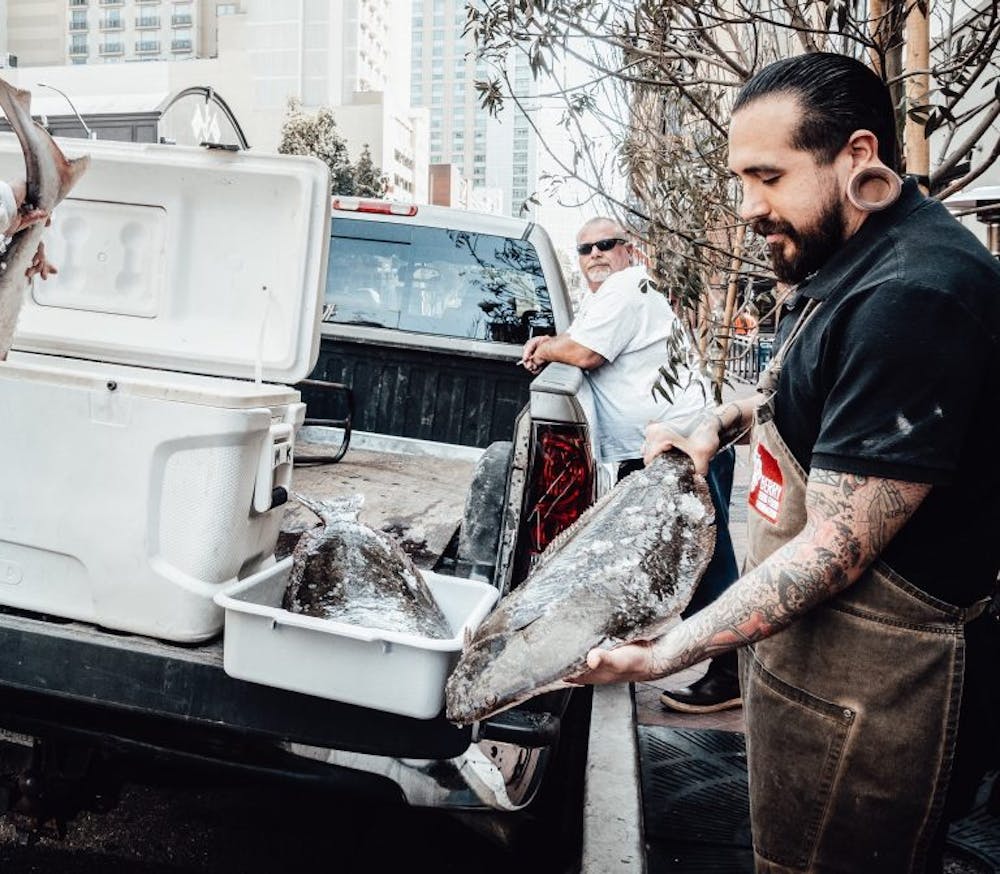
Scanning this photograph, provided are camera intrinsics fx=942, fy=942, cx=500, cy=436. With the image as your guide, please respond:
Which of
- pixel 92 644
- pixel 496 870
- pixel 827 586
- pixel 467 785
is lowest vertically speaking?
pixel 496 870

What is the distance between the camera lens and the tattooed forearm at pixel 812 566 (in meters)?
1.50

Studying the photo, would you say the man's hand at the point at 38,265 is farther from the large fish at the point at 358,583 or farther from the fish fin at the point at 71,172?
the large fish at the point at 358,583

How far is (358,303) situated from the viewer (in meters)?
4.91

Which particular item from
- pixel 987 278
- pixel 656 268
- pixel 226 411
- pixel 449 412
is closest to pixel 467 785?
pixel 226 411

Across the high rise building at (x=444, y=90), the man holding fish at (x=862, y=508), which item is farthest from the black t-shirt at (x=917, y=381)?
the high rise building at (x=444, y=90)

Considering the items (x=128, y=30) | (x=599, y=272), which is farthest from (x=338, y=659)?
(x=128, y=30)

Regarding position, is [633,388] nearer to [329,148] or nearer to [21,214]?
[21,214]

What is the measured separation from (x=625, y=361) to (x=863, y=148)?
2.83 meters

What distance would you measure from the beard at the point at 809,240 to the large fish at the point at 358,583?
118 centimetres

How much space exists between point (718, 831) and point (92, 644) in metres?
2.16

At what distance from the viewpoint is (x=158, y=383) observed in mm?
2281

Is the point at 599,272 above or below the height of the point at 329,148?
below

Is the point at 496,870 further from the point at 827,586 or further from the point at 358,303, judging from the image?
the point at 358,303

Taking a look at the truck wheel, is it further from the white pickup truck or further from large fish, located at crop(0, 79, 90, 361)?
large fish, located at crop(0, 79, 90, 361)
